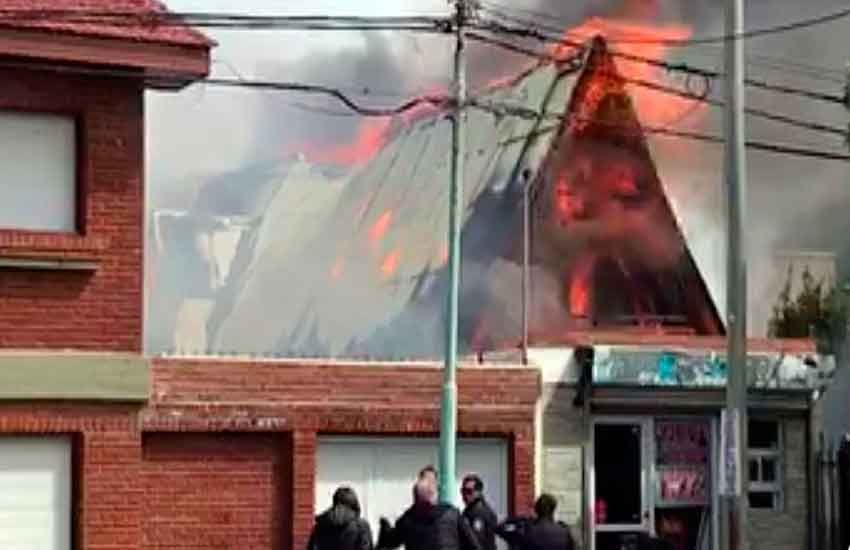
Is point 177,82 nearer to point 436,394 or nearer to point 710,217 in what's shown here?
point 436,394

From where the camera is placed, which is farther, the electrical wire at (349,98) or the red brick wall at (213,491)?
the red brick wall at (213,491)

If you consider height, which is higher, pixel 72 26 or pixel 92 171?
pixel 72 26

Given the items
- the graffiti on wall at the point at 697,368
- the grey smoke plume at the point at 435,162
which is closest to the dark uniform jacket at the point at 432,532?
the graffiti on wall at the point at 697,368

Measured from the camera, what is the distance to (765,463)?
84.9 feet

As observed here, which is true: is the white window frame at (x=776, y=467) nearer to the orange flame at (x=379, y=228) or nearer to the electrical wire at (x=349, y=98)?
the electrical wire at (x=349, y=98)

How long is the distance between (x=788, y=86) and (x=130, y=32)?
87.1ft

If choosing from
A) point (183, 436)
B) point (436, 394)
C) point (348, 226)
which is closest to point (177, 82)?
point (183, 436)

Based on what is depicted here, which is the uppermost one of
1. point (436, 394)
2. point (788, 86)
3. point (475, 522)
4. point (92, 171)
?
point (788, 86)

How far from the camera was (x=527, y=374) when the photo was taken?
23656mm

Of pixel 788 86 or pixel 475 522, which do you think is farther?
pixel 788 86

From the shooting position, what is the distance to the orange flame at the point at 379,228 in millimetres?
35344

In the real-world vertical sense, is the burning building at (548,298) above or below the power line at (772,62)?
below

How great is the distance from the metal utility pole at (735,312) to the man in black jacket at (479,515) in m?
2.17

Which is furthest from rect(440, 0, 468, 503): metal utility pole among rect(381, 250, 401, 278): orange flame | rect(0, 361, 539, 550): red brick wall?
rect(381, 250, 401, 278): orange flame
